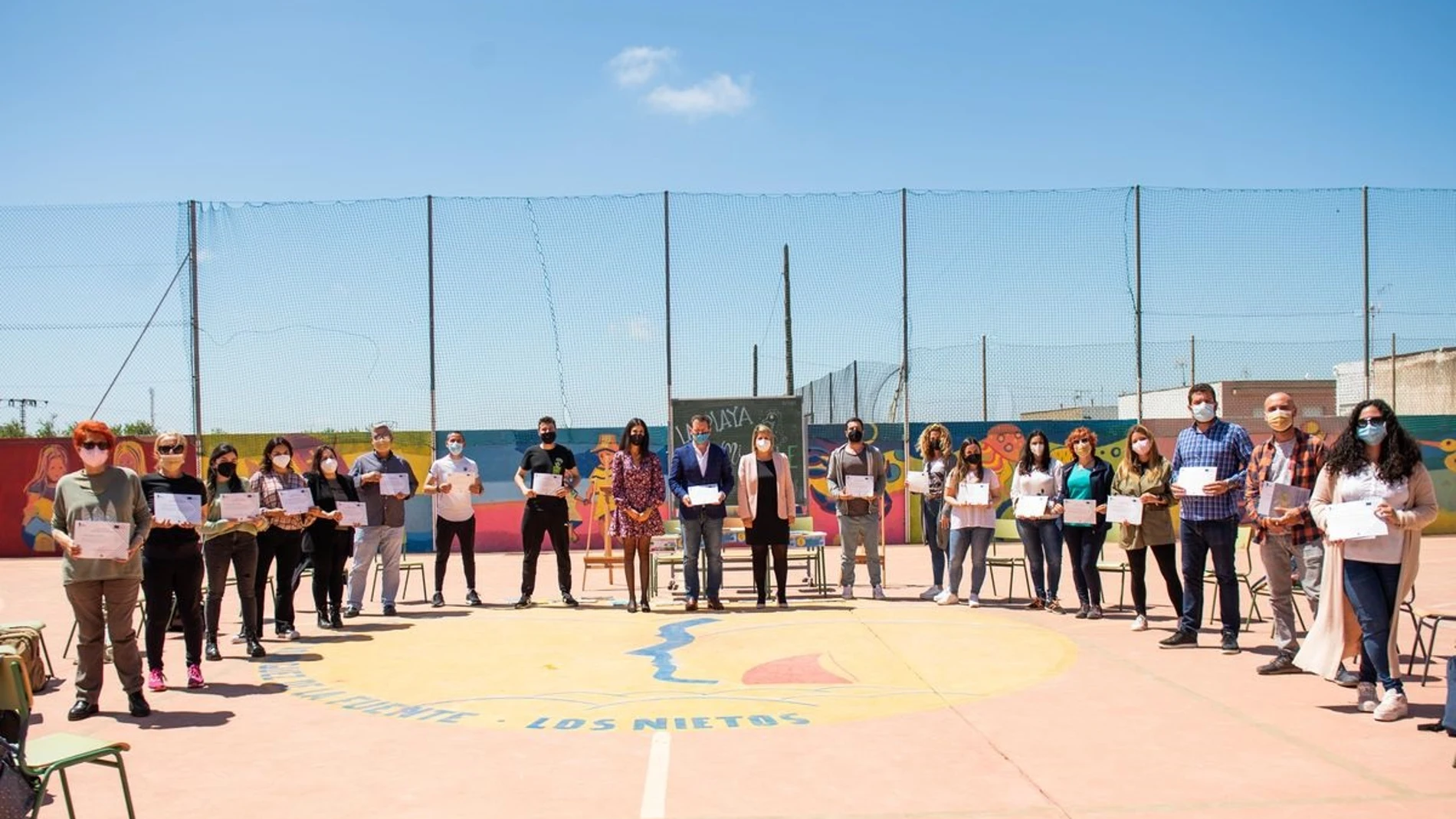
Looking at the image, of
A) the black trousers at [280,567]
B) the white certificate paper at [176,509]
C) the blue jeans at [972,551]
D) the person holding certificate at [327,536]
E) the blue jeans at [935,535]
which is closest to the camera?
the white certificate paper at [176,509]

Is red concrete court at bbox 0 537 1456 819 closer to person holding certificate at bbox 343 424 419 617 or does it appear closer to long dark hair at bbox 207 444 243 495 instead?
person holding certificate at bbox 343 424 419 617

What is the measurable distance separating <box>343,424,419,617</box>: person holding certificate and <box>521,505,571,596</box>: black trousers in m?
1.26

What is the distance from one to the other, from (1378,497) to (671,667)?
15.6ft

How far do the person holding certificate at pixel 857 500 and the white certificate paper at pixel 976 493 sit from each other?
1009 mm

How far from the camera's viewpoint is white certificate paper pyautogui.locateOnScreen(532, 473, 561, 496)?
11.6 metres

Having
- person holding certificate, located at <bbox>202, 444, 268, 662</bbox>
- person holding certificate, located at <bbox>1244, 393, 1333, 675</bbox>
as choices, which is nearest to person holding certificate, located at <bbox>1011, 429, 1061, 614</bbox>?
person holding certificate, located at <bbox>1244, 393, 1333, 675</bbox>

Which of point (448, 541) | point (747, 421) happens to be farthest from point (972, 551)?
point (448, 541)

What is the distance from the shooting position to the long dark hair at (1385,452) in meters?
6.36

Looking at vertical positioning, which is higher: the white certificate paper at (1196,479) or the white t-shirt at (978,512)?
the white certificate paper at (1196,479)

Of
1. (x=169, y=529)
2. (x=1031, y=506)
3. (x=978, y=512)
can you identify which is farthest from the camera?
(x=978, y=512)

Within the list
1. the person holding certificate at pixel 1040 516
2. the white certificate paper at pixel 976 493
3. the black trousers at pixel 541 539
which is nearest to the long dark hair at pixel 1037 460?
the person holding certificate at pixel 1040 516

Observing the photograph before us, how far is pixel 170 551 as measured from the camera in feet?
24.7

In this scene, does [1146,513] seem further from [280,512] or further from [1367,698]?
[280,512]

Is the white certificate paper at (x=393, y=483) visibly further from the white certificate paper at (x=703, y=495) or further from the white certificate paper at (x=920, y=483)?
the white certificate paper at (x=920, y=483)
